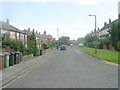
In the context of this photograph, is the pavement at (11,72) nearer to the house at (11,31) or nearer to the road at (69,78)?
the road at (69,78)

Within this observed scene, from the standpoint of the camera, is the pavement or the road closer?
the road

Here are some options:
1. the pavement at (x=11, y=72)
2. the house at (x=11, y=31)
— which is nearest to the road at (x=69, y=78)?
the pavement at (x=11, y=72)

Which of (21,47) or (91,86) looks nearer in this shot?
(91,86)

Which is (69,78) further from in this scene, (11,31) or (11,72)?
(11,31)

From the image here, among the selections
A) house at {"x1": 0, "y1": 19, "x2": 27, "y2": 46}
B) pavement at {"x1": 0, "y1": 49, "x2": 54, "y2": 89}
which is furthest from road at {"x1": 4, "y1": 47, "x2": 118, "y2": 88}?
house at {"x1": 0, "y1": 19, "x2": 27, "y2": 46}

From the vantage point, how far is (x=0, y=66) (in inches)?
956

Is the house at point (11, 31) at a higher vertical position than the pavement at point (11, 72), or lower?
higher

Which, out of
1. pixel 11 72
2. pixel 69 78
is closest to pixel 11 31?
pixel 11 72

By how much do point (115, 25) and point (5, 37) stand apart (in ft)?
75.2

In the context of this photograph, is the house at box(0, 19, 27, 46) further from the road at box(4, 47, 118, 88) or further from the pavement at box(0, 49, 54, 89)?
the road at box(4, 47, 118, 88)

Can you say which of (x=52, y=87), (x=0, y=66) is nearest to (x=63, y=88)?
(x=52, y=87)

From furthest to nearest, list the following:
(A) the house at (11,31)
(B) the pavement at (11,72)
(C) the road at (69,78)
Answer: (A) the house at (11,31)
(B) the pavement at (11,72)
(C) the road at (69,78)

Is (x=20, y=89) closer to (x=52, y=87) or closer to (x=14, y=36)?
(x=52, y=87)

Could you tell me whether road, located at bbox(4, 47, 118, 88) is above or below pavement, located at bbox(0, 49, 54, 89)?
above
